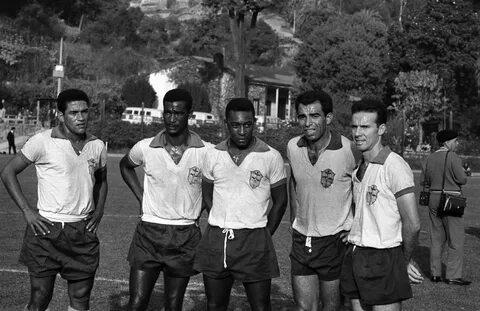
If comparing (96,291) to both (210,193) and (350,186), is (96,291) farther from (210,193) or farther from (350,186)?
(350,186)

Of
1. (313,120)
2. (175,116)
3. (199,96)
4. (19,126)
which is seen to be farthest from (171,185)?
(199,96)

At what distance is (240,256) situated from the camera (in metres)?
6.56

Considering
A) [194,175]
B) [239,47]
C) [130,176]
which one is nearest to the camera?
[194,175]

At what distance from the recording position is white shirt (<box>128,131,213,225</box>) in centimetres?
700

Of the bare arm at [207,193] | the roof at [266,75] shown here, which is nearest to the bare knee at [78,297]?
the bare arm at [207,193]

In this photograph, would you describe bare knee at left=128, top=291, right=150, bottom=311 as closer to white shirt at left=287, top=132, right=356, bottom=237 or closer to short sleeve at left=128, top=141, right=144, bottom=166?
short sleeve at left=128, top=141, right=144, bottom=166

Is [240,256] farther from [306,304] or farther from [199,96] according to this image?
[199,96]

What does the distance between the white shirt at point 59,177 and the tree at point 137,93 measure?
60.7 m

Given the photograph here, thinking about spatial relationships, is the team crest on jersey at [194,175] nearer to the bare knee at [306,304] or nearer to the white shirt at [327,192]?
the white shirt at [327,192]

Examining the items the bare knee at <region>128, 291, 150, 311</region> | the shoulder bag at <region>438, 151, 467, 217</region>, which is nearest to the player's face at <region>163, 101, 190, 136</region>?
the bare knee at <region>128, 291, 150, 311</region>

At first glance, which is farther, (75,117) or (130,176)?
(130,176)

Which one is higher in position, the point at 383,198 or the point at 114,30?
the point at 114,30

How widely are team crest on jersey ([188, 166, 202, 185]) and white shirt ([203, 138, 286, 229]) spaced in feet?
1.16

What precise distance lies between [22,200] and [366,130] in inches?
119
